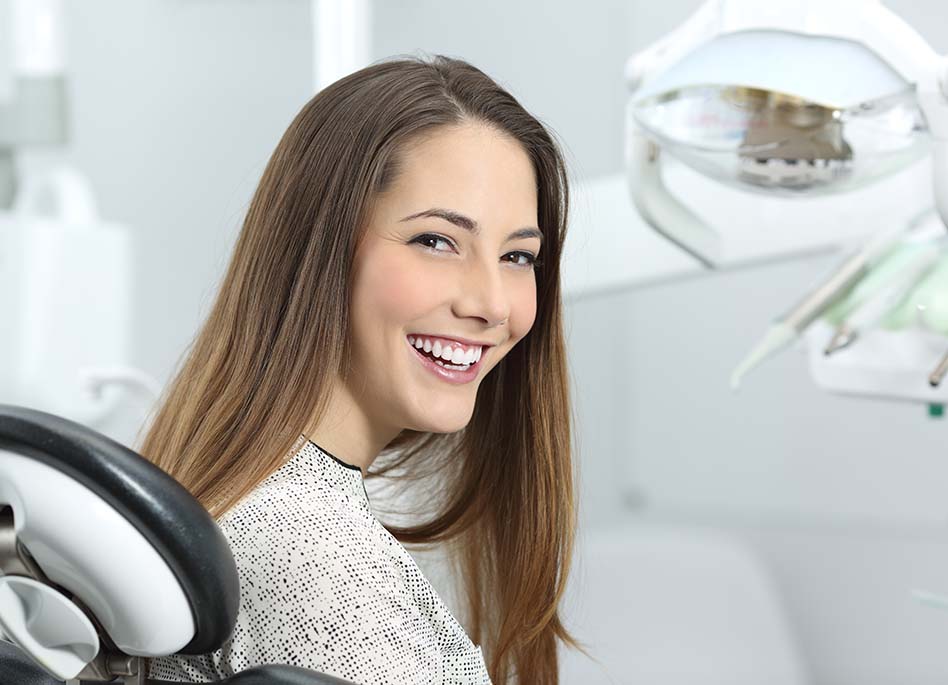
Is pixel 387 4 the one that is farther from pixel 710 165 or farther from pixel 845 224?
pixel 710 165

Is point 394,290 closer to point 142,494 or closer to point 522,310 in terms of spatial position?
point 522,310

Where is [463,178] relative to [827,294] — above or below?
above

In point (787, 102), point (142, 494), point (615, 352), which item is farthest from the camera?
point (615, 352)

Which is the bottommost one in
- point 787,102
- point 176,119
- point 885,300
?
point 176,119

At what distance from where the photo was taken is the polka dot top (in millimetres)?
731

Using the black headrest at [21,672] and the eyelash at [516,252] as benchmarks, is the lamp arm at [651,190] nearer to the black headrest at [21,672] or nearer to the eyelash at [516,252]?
the eyelash at [516,252]

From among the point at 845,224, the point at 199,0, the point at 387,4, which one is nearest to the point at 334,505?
the point at 845,224

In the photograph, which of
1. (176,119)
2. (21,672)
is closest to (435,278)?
(21,672)

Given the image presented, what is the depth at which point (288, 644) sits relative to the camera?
0.73 metres

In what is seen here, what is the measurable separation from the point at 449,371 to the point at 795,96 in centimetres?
34

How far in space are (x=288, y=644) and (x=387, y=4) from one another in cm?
219

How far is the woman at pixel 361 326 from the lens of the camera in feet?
2.57

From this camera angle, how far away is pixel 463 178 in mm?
953

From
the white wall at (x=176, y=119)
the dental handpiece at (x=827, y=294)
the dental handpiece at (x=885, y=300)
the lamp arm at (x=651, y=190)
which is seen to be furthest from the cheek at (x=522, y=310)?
the white wall at (x=176, y=119)
